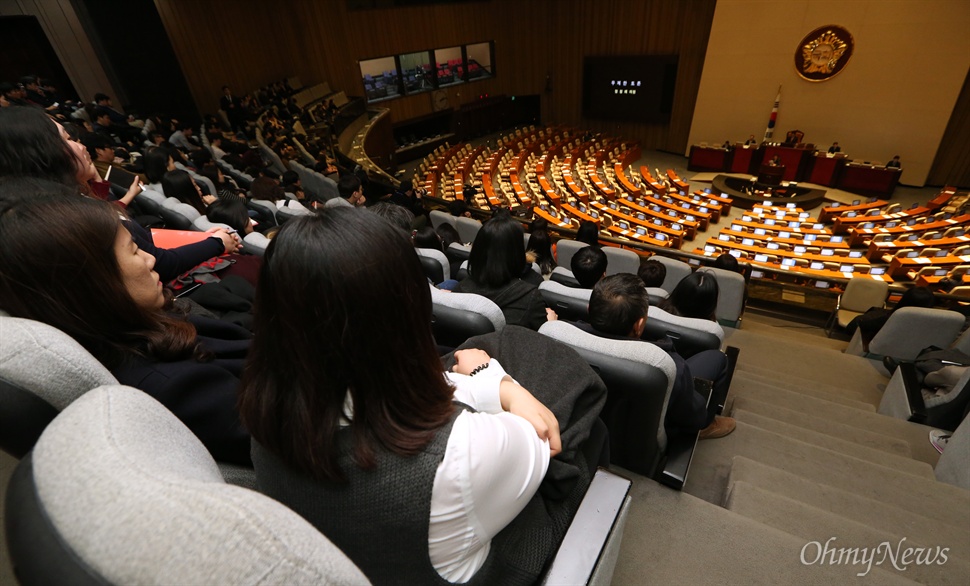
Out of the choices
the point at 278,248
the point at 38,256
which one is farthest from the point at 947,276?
the point at 38,256

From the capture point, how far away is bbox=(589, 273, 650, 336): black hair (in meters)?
1.60

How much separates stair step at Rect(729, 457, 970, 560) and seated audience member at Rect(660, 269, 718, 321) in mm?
714

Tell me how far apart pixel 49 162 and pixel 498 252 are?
179 centimetres

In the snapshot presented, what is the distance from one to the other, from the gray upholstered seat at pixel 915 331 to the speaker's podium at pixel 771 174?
737cm

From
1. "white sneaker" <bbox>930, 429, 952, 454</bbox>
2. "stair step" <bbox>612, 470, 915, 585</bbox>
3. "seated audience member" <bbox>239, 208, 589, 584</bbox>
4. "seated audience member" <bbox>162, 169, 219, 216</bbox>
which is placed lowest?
"white sneaker" <bbox>930, 429, 952, 454</bbox>

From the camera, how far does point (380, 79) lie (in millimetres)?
11586

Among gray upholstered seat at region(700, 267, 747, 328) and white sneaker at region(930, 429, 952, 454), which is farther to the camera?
gray upholstered seat at region(700, 267, 747, 328)

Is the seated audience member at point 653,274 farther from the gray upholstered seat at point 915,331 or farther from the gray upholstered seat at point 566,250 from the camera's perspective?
the gray upholstered seat at point 915,331

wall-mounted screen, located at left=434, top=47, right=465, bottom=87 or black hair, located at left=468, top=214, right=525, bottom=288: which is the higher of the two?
wall-mounted screen, located at left=434, top=47, right=465, bottom=87

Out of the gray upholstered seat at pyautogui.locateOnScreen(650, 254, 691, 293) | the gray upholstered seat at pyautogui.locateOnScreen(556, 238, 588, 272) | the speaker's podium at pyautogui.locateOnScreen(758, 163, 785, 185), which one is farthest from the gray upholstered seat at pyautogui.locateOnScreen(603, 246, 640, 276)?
the speaker's podium at pyautogui.locateOnScreen(758, 163, 785, 185)

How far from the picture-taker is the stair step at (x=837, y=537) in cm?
131

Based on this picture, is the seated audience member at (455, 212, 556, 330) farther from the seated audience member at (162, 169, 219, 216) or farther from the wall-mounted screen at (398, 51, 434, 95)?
the wall-mounted screen at (398, 51, 434, 95)

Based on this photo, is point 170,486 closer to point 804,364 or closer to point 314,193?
point 804,364

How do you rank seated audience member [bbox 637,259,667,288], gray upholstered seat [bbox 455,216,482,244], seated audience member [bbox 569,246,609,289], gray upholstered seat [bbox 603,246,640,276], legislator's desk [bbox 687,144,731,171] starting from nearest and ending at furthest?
seated audience member [bbox 569,246,609,289], seated audience member [bbox 637,259,667,288], gray upholstered seat [bbox 603,246,640,276], gray upholstered seat [bbox 455,216,482,244], legislator's desk [bbox 687,144,731,171]
